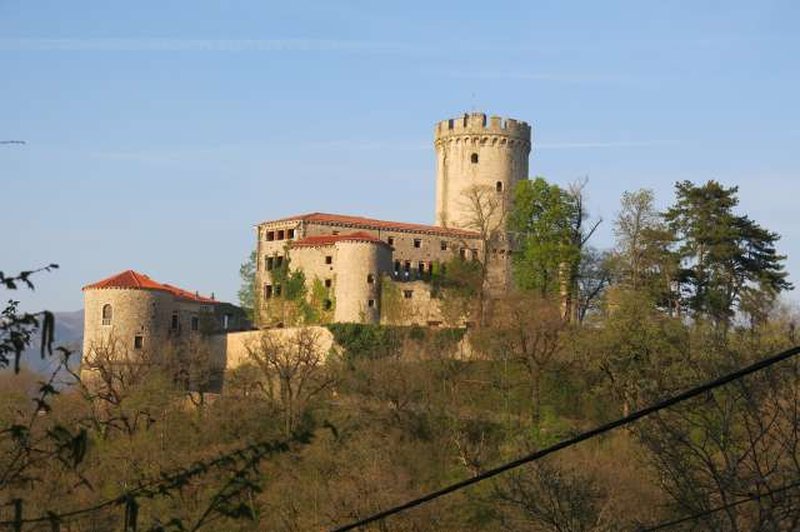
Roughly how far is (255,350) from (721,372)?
2392cm

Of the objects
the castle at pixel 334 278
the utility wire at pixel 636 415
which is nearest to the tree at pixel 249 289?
the castle at pixel 334 278

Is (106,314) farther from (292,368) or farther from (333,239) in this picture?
(333,239)

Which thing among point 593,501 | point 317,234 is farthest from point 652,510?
point 317,234

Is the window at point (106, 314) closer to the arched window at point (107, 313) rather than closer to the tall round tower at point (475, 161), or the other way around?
the arched window at point (107, 313)

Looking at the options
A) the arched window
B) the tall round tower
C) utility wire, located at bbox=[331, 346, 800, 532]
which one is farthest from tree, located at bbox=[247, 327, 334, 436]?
utility wire, located at bbox=[331, 346, 800, 532]

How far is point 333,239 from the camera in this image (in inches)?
2264

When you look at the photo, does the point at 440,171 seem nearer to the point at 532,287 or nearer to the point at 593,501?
the point at 532,287

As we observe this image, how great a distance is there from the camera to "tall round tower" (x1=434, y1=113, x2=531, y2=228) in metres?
65.4

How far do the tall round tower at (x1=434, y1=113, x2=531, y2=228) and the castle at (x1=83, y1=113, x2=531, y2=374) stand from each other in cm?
12

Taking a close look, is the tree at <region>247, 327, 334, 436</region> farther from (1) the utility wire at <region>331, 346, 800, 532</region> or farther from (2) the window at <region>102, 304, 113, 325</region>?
(1) the utility wire at <region>331, 346, 800, 532</region>

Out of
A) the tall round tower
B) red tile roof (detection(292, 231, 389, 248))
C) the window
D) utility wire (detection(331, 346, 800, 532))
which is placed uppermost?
the tall round tower

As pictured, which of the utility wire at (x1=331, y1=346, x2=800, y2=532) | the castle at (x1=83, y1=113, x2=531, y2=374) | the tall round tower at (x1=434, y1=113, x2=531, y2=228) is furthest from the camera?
the tall round tower at (x1=434, y1=113, x2=531, y2=228)

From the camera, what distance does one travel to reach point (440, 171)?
67312 mm

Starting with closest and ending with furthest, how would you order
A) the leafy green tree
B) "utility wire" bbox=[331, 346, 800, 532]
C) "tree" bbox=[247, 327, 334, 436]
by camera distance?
"utility wire" bbox=[331, 346, 800, 532]
"tree" bbox=[247, 327, 334, 436]
the leafy green tree
